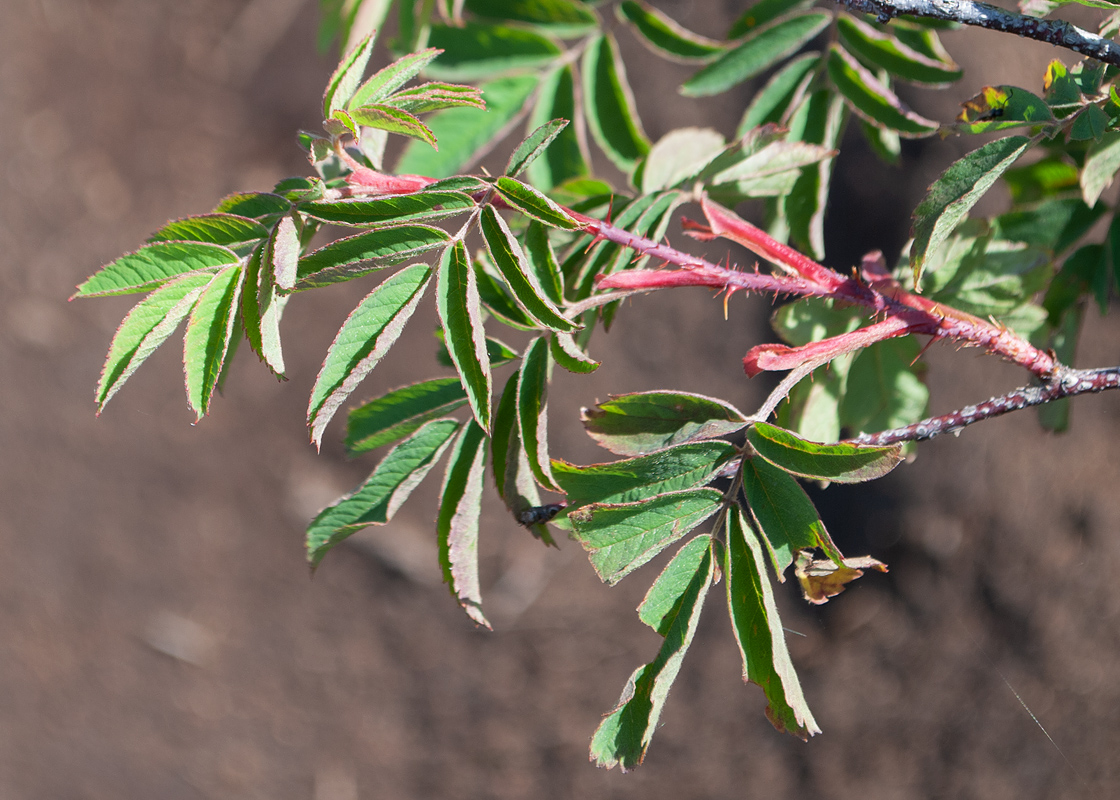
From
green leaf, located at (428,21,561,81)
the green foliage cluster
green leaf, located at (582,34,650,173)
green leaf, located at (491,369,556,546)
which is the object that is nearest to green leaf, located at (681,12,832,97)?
the green foliage cluster

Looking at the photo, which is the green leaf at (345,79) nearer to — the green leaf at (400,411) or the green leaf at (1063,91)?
the green leaf at (400,411)

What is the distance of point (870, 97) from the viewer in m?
1.14

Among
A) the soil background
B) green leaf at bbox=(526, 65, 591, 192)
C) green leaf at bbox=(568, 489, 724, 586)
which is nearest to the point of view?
green leaf at bbox=(568, 489, 724, 586)

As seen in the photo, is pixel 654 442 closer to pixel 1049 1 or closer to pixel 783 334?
pixel 783 334

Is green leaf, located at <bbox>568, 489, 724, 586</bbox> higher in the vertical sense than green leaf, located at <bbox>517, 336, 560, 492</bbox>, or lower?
lower

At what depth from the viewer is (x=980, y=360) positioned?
8.42ft

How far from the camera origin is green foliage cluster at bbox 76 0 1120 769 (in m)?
0.73

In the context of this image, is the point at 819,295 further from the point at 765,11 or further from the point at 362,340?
the point at 765,11

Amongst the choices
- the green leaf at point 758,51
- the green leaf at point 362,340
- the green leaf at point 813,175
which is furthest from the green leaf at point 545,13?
the green leaf at point 362,340

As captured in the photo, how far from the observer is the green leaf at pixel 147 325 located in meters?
0.72

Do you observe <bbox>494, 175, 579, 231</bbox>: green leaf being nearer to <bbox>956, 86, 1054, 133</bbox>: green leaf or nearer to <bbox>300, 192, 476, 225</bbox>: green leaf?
<bbox>300, 192, 476, 225</bbox>: green leaf

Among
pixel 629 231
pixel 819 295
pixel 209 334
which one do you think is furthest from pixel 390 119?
pixel 819 295

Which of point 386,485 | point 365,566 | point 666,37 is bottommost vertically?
point 365,566

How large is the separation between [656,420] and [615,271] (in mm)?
185
